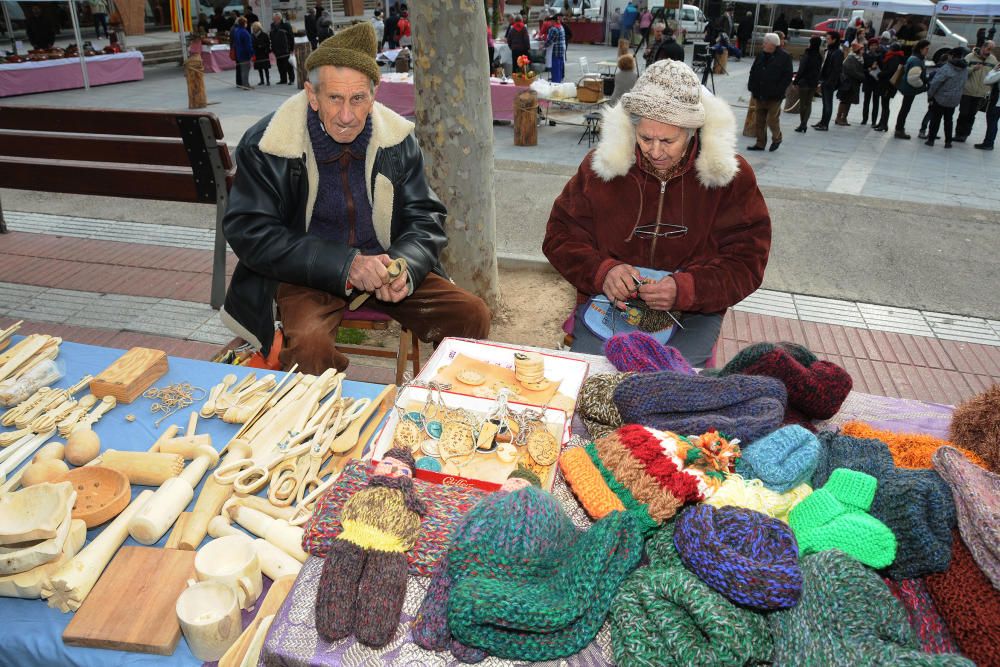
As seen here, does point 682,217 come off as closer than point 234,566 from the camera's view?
No

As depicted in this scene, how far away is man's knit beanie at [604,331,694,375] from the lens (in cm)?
200

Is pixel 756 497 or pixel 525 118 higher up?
pixel 756 497

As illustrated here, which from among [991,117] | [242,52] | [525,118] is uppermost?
[242,52]

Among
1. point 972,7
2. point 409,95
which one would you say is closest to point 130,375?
point 409,95

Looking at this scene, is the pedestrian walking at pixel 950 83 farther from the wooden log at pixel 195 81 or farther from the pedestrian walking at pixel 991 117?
the wooden log at pixel 195 81

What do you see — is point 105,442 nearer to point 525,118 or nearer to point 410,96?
point 525,118

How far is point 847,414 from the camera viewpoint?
205 cm

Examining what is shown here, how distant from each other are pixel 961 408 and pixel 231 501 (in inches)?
72.2

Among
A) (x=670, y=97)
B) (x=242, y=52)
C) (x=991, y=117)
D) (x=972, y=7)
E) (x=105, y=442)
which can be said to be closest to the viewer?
(x=105, y=442)

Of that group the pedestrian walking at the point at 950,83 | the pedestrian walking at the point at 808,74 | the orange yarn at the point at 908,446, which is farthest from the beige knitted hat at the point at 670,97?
the pedestrian walking at the point at 950,83

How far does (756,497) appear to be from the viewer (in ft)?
4.61

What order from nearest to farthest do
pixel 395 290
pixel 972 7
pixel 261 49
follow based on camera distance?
1. pixel 395 290
2. pixel 261 49
3. pixel 972 7

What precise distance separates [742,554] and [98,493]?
4.99 ft

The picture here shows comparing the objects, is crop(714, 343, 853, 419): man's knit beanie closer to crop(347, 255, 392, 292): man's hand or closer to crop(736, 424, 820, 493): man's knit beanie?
crop(736, 424, 820, 493): man's knit beanie
